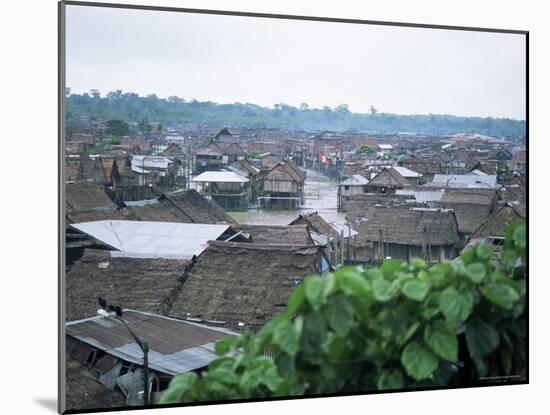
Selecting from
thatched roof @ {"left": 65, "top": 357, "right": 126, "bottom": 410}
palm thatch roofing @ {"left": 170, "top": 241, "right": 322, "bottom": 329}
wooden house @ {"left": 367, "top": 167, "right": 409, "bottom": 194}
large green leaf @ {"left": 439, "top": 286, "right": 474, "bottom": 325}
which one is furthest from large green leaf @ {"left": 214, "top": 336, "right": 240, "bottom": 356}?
wooden house @ {"left": 367, "top": 167, "right": 409, "bottom": 194}

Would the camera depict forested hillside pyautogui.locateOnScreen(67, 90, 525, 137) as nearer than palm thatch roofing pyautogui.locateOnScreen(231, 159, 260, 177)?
Yes

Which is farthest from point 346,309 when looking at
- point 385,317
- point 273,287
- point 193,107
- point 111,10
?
point 111,10

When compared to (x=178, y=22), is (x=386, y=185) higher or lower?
lower

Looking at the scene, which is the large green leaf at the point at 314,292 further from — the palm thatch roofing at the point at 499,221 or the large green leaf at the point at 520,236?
the palm thatch roofing at the point at 499,221

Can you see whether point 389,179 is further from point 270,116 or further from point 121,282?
point 121,282

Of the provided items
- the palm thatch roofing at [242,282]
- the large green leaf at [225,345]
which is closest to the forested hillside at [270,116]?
the palm thatch roofing at [242,282]

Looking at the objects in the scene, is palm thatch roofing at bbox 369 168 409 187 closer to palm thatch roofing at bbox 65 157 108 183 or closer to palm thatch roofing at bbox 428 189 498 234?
palm thatch roofing at bbox 428 189 498 234

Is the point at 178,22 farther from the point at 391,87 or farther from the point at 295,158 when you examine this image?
the point at 391,87
